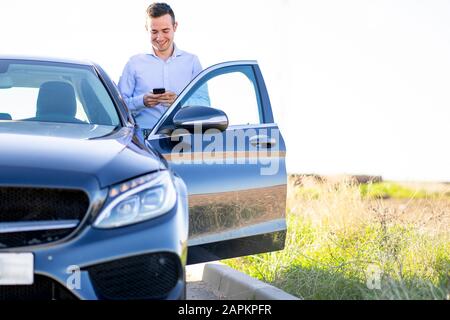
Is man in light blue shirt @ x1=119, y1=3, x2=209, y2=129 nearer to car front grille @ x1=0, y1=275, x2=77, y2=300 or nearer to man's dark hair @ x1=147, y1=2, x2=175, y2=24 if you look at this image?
man's dark hair @ x1=147, y1=2, x2=175, y2=24

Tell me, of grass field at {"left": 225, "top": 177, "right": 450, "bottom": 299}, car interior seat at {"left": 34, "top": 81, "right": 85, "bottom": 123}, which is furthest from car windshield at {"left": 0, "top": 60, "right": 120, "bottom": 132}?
grass field at {"left": 225, "top": 177, "right": 450, "bottom": 299}

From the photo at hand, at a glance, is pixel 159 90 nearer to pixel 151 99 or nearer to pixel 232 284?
pixel 151 99

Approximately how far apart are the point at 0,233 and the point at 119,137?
1.18 metres

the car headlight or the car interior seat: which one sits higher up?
the car interior seat

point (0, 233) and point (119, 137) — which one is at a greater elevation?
point (119, 137)

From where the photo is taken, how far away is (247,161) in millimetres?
5648

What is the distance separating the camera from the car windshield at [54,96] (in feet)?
17.2

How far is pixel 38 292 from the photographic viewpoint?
3619 millimetres

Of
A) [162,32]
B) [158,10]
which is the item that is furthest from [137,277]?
[158,10]

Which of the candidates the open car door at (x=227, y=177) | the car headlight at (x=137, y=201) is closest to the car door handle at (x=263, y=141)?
the open car door at (x=227, y=177)

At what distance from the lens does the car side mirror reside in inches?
199
